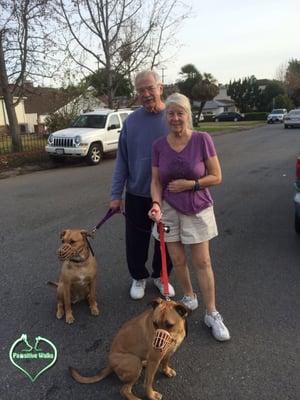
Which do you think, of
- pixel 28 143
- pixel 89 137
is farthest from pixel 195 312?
pixel 28 143

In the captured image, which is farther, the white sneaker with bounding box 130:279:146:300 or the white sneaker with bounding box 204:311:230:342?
the white sneaker with bounding box 130:279:146:300

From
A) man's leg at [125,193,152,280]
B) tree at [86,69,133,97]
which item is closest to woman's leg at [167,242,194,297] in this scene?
man's leg at [125,193,152,280]

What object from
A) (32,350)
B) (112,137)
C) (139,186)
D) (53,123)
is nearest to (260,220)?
(139,186)

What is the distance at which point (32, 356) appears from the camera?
334 cm

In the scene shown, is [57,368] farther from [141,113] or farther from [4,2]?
[4,2]

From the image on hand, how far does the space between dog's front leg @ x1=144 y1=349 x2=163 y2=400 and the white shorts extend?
1033mm

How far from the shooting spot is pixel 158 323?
2.56 meters

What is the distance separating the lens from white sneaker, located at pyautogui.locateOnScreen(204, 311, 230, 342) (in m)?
3.46

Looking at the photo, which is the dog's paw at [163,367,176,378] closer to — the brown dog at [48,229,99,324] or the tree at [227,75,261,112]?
the brown dog at [48,229,99,324]

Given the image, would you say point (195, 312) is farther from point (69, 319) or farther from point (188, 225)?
point (69, 319)

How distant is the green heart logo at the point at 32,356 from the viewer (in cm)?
316

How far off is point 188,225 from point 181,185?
34 centimetres

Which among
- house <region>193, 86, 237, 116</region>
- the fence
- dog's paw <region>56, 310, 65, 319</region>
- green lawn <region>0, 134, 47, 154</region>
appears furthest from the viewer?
house <region>193, 86, 237, 116</region>

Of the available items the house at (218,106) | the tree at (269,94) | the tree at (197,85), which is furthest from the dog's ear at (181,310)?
the house at (218,106)
